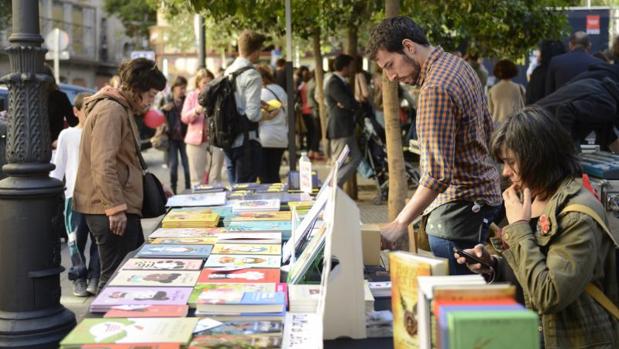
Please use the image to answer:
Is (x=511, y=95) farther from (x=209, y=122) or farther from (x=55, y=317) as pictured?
(x=55, y=317)

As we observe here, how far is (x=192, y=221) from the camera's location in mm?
4734

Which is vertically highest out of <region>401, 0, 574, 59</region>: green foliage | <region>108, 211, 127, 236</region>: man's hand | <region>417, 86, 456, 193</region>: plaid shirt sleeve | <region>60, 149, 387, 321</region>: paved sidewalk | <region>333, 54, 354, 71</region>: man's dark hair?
<region>401, 0, 574, 59</region>: green foliage

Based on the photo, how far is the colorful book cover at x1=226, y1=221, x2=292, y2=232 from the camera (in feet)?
14.9

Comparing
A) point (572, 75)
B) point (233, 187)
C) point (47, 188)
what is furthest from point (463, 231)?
point (572, 75)

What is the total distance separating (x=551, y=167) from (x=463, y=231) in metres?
1.08

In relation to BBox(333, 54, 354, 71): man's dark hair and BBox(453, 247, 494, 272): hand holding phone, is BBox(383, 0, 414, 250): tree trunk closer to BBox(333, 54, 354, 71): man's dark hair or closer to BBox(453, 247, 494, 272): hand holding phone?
BBox(333, 54, 354, 71): man's dark hair

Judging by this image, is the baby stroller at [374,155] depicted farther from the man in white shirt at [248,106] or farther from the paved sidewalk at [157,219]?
the man in white shirt at [248,106]

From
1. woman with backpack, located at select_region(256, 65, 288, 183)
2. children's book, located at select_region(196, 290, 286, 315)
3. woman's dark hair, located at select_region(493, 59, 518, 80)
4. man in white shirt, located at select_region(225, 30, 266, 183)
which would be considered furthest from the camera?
woman's dark hair, located at select_region(493, 59, 518, 80)

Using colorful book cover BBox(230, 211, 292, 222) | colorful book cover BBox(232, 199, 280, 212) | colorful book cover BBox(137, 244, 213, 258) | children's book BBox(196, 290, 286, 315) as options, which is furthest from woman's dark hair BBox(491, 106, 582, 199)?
colorful book cover BBox(232, 199, 280, 212)

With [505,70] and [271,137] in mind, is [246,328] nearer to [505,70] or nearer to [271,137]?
[271,137]

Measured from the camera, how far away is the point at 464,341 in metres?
1.83

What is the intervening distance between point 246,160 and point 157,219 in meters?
2.51

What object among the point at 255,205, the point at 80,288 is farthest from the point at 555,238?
the point at 80,288

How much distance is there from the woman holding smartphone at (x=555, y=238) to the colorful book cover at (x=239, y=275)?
91cm
